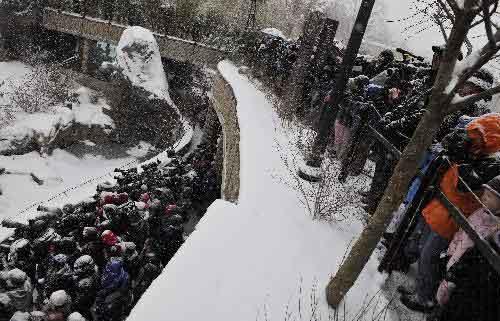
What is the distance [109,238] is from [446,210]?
14.5 feet

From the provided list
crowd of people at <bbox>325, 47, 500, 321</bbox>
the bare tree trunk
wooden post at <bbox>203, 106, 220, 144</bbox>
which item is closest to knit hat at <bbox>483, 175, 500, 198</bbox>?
crowd of people at <bbox>325, 47, 500, 321</bbox>

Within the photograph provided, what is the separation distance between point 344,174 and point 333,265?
221 centimetres

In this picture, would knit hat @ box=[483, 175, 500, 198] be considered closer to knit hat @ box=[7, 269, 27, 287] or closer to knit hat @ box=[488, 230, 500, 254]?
knit hat @ box=[488, 230, 500, 254]

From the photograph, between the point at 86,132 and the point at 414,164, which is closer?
the point at 414,164

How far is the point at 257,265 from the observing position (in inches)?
153

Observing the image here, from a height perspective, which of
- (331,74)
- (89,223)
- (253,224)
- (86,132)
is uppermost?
(331,74)

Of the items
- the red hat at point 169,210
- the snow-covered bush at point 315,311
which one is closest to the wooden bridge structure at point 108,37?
the red hat at point 169,210

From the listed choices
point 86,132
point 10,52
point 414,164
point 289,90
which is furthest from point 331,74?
point 10,52

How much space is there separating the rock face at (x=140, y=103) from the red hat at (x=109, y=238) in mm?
10600

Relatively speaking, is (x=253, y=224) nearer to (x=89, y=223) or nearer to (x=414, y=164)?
(x=414, y=164)

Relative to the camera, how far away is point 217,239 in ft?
13.4

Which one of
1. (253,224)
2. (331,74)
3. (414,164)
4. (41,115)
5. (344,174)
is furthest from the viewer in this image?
(41,115)

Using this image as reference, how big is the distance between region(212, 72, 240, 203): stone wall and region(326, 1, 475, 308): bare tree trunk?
245 centimetres

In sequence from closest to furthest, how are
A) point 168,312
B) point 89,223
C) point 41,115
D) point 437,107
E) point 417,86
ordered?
point 437,107, point 168,312, point 417,86, point 89,223, point 41,115
